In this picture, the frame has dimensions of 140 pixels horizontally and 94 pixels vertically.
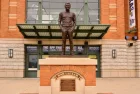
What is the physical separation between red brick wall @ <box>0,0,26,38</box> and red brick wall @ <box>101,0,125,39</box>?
8.44m

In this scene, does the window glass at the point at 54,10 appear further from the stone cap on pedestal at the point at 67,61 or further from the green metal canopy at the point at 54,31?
the stone cap on pedestal at the point at 67,61

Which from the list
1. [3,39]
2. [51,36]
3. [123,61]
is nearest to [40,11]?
[51,36]

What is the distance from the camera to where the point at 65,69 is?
43.2 ft

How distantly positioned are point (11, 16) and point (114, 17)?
1064cm

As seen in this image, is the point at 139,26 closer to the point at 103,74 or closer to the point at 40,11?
the point at 103,74

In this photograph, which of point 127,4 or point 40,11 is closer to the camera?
point 40,11

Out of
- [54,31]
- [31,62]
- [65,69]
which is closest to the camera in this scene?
[65,69]

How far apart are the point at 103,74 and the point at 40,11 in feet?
29.7

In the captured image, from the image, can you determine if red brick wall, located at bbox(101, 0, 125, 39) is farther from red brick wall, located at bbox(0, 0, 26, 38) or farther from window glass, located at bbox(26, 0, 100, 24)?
red brick wall, located at bbox(0, 0, 26, 38)

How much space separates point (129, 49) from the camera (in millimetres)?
28969

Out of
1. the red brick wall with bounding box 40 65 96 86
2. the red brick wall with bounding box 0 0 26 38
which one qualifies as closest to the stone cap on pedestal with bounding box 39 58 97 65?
the red brick wall with bounding box 40 65 96 86

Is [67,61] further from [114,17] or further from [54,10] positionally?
[114,17]

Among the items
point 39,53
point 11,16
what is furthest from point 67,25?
point 11,16

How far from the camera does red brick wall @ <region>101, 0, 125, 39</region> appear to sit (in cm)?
2828
